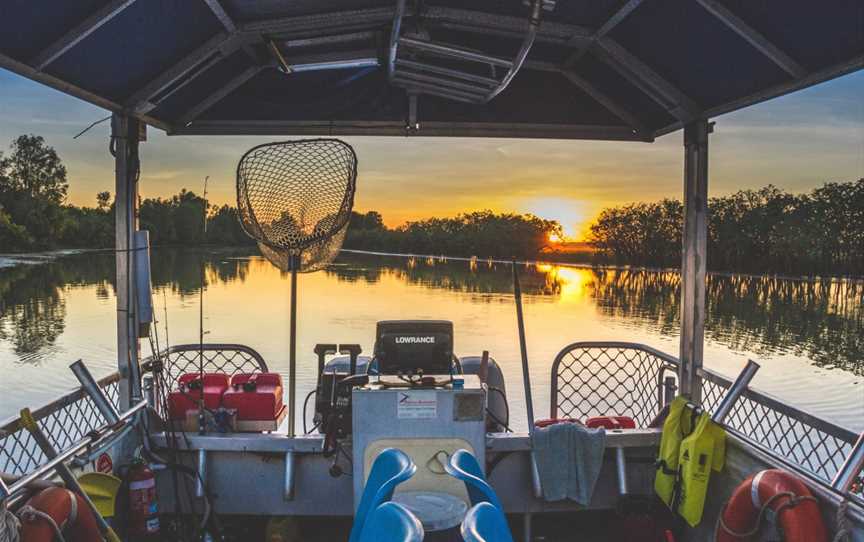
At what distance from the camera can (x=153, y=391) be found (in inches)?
158

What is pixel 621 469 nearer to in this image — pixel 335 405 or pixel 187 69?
pixel 335 405

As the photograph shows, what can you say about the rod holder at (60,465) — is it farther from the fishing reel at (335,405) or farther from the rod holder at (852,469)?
the rod holder at (852,469)

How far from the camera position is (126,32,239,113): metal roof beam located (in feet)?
11.1

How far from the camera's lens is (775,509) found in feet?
8.93

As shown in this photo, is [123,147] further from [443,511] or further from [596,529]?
[596,529]

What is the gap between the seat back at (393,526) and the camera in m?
1.16

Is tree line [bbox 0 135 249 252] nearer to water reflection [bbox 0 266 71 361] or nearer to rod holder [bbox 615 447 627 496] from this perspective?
water reflection [bbox 0 266 71 361]

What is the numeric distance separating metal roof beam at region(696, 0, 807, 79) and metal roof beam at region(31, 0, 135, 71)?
2373 millimetres

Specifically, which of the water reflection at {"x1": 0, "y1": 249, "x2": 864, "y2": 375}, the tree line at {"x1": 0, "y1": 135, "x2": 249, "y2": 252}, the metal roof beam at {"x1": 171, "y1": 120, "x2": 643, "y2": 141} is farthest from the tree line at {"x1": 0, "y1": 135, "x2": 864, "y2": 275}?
the metal roof beam at {"x1": 171, "y1": 120, "x2": 643, "y2": 141}

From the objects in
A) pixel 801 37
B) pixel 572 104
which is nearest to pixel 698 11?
pixel 801 37

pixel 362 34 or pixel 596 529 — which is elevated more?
pixel 362 34

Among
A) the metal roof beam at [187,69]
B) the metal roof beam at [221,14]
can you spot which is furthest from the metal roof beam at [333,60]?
the metal roof beam at [221,14]

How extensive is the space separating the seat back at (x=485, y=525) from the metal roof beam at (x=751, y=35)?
241 cm

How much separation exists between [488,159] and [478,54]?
105 ft
